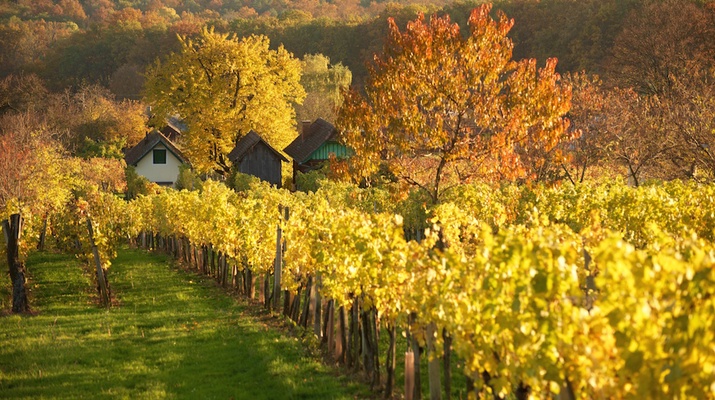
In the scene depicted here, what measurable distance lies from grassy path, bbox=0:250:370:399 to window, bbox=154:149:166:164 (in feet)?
157

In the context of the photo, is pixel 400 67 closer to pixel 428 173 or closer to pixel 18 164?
pixel 428 173

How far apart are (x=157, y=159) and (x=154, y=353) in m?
55.4

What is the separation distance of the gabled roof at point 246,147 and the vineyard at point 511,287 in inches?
1180

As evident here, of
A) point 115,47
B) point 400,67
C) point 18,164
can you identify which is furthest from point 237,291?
point 115,47

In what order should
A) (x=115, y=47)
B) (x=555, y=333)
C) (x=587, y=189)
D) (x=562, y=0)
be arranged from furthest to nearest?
(x=115, y=47)
(x=562, y=0)
(x=587, y=189)
(x=555, y=333)

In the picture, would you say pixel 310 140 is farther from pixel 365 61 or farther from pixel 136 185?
pixel 365 61

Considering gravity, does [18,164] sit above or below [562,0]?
below

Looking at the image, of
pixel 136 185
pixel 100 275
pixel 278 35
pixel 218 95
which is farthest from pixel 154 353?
pixel 278 35

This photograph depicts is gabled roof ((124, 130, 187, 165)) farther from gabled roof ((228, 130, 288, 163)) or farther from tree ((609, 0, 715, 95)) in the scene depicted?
tree ((609, 0, 715, 95))

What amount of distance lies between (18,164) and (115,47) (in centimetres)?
8953

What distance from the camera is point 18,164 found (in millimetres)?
32969

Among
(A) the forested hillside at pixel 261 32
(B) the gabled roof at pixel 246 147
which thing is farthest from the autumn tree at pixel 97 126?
(B) the gabled roof at pixel 246 147

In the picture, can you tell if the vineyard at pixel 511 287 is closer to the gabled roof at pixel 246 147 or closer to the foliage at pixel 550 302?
the foliage at pixel 550 302

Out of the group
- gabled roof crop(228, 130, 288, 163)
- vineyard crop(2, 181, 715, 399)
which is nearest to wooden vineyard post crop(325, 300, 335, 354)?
vineyard crop(2, 181, 715, 399)
